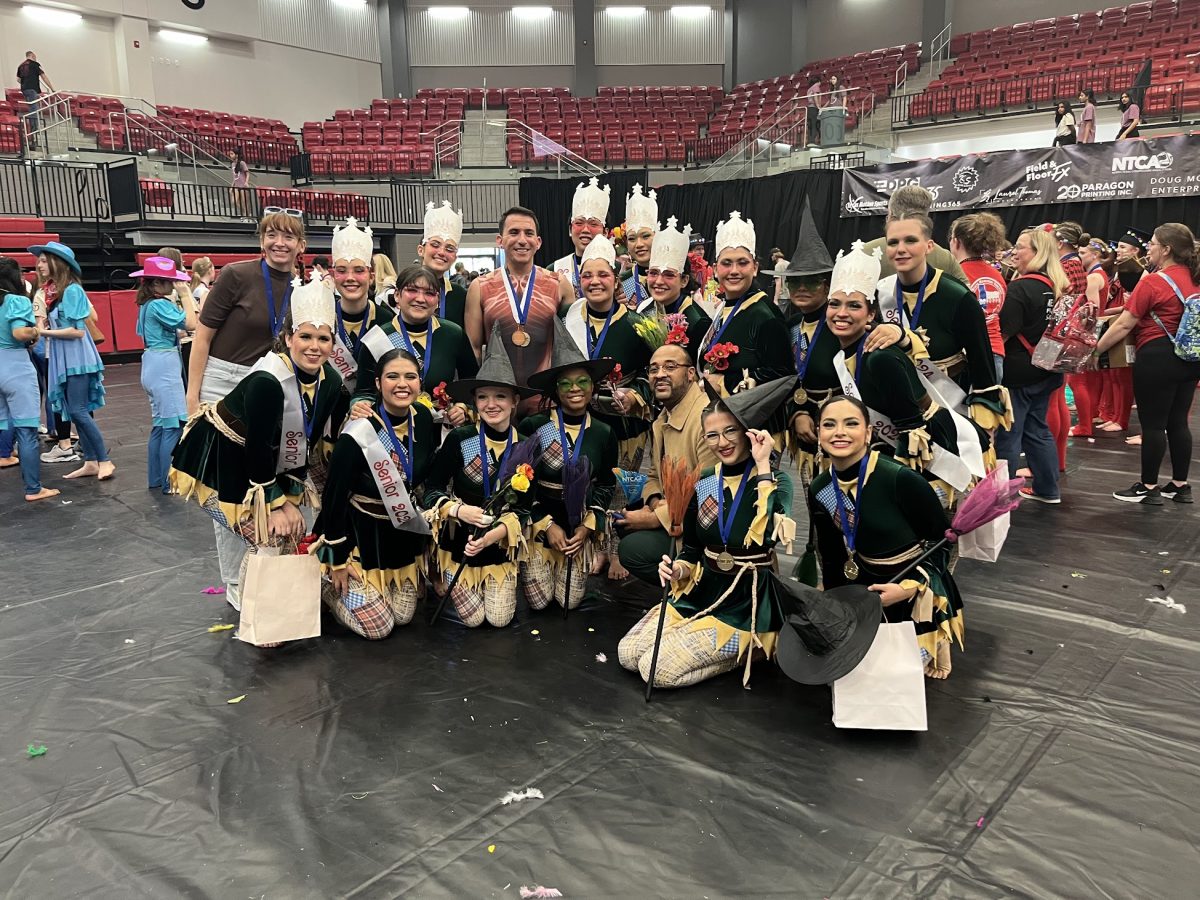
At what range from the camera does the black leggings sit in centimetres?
474

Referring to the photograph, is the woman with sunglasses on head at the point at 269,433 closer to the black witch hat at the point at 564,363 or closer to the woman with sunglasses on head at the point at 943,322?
the black witch hat at the point at 564,363

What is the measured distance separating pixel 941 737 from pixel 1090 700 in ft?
2.06

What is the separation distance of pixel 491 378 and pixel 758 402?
1056mm

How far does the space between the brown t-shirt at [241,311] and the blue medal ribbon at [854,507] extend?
242 centimetres

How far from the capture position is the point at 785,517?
9.14ft

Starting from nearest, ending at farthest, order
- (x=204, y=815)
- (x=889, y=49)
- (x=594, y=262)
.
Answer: (x=204, y=815)
(x=594, y=262)
(x=889, y=49)

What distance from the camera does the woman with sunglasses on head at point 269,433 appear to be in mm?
3092

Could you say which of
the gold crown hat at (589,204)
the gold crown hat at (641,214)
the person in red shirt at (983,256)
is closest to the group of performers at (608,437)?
the gold crown hat at (589,204)

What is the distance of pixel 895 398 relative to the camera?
118 inches

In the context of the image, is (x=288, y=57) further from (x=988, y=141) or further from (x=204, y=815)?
(x=204, y=815)

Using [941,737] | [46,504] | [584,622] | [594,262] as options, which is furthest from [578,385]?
[46,504]

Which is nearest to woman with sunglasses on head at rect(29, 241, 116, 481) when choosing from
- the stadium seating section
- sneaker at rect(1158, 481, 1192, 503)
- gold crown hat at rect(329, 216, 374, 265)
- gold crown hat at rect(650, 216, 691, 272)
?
gold crown hat at rect(329, 216, 374, 265)

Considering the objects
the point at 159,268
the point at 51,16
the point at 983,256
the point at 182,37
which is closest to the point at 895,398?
the point at 983,256

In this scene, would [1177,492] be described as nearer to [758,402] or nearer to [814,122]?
[758,402]
